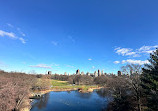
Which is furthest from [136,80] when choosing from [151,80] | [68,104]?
[68,104]

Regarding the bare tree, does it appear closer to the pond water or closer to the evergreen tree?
the evergreen tree

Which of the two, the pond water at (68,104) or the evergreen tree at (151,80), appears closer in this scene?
the evergreen tree at (151,80)

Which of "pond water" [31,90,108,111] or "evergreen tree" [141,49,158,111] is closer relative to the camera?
"evergreen tree" [141,49,158,111]

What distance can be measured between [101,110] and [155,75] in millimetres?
16685

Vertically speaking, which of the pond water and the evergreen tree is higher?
the evergreen tree

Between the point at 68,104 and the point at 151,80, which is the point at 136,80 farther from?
the point at 68,104

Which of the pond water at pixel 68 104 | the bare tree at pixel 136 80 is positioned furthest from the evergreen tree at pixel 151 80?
the pond water at pixel 68 104

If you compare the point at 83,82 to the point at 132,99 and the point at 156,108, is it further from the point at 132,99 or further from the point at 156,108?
the point at 156,108

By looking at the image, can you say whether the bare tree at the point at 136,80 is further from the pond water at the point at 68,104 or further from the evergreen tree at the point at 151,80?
the pond water at the point at 68,104

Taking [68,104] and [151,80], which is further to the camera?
[68,104]

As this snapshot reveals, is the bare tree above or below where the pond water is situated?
above

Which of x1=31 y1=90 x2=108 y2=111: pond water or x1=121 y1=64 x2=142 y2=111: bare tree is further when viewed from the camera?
x1=31 y1=90 x2=108 y2=111: pond water

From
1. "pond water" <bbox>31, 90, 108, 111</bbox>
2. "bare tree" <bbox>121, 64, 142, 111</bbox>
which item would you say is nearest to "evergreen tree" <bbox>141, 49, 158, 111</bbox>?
"bare tree" <bbox>121, 64, 142, 111</bbox>

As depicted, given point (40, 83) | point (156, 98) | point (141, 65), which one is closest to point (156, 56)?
point (141, 65)
